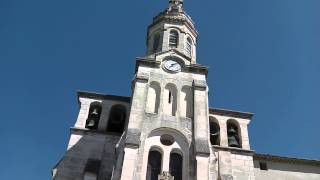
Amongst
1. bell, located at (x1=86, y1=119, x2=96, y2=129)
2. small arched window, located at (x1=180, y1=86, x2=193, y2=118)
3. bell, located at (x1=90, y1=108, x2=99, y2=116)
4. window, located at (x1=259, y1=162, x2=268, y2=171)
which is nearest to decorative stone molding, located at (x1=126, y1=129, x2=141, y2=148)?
small arched window, located at (x1=180, y1=86, x2=193, y2=118)

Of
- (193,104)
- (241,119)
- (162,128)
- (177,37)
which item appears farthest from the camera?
(177,37)

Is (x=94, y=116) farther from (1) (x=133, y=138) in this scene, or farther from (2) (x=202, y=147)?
(2) (x=202, y=147)

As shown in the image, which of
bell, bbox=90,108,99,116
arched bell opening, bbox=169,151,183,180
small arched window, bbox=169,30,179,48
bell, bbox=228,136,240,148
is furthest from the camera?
small arched window, bbox=169,30,179,48

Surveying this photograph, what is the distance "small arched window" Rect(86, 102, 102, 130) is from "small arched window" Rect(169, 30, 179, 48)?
7.11 meters

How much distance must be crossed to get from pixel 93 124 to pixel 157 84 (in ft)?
16.4

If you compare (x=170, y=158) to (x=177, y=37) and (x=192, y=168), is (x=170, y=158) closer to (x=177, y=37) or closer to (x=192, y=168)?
(x=192, y=168)

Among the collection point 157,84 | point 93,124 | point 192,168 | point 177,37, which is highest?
point 177,37

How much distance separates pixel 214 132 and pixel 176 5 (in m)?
13.0

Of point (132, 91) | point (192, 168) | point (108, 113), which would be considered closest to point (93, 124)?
point (108, 113)

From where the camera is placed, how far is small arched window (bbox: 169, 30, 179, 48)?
3525 centimetres

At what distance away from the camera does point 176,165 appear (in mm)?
25891

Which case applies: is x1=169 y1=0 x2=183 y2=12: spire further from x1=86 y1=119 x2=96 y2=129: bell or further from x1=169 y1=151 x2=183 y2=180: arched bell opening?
x1=169 y1=151 x2=183 y2=180: arched bell opening

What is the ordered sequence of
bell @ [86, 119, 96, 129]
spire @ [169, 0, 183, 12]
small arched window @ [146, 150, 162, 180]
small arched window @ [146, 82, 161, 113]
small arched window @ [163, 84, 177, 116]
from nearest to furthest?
small arched window @ [146, 150, 162, 180] < small arched window @ [146, 82, 161, 113] < small arched window @ [163, 84, 177, 116] < bell @ [86, 119, 96, 129] < spire @ [169, 0, 183, 12]

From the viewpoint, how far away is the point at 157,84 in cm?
3023
